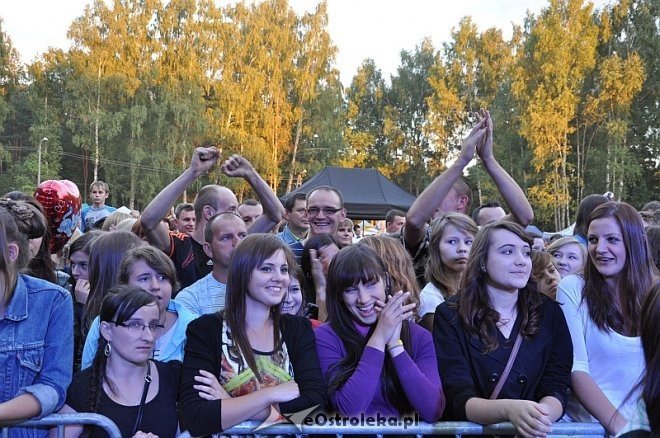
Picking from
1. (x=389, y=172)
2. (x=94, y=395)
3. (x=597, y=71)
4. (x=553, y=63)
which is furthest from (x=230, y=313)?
(x=389, y=172)

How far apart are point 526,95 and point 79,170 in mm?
29456

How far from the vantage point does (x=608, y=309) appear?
10.1 ft

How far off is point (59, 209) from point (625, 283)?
3.85m

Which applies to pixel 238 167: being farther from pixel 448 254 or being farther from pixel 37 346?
pixel 37 346

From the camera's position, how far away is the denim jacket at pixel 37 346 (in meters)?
2.52

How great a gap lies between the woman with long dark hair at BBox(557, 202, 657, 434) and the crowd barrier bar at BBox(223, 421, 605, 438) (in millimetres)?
409

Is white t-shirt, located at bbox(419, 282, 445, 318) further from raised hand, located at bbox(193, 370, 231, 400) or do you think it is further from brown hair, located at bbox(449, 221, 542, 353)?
raised hand, located at bbox(193, 370, 231, 400)

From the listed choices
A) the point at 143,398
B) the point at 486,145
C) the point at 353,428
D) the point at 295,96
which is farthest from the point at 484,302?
the point at 295,96

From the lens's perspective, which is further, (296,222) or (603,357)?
(296,222)

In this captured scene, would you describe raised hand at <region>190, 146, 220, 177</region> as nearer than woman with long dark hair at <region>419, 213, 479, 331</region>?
No

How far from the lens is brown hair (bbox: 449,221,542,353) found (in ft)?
9.61

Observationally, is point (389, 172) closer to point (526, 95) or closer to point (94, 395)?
point (526, 95)

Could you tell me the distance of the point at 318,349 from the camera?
2.90 m

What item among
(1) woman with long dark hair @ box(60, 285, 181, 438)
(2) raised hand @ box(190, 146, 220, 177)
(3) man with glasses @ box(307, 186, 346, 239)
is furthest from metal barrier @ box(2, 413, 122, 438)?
(3) man with glasses @ box(307, 186, 346, 239)
